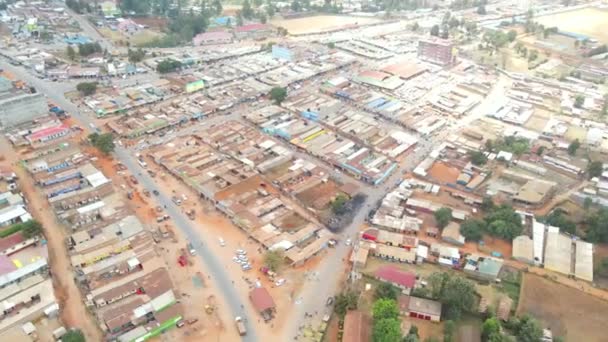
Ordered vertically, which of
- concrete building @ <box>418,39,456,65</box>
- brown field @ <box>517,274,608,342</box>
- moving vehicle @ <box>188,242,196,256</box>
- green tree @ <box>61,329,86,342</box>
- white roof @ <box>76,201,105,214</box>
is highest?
concrete building @ <box>418,39,456,65</box>

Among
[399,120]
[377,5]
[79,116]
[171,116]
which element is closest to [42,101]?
[79,116]

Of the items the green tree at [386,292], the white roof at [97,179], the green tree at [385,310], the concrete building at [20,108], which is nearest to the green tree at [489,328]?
the green tree at [385,310]

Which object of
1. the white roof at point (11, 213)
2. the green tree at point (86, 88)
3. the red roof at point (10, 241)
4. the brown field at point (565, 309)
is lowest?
the brown field at point (565, 309)

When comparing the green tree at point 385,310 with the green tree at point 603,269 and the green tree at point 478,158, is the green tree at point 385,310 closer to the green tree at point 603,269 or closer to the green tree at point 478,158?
the green tree at point 603,269

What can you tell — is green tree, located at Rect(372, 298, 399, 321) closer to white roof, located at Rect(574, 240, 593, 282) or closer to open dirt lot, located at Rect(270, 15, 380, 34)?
white roof, located at Rect(574, 240, 593, 282)

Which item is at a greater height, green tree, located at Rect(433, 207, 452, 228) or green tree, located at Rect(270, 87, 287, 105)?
green tree, located at Rect(270, 87, 287, 105)

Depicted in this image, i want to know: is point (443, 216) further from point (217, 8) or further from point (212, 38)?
point (217, 8)

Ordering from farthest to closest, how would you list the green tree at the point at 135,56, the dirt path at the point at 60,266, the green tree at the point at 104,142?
1. the green tree at the point at 135,56
2. the green tree at the point at 104,142
3. the dirt path at the point at 60,266

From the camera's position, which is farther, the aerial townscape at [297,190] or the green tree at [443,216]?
the green tree at [443,216]

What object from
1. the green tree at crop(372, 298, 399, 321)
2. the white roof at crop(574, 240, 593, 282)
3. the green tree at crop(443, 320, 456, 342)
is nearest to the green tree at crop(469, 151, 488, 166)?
the white roof at crop(574, 240, 593, 282)
